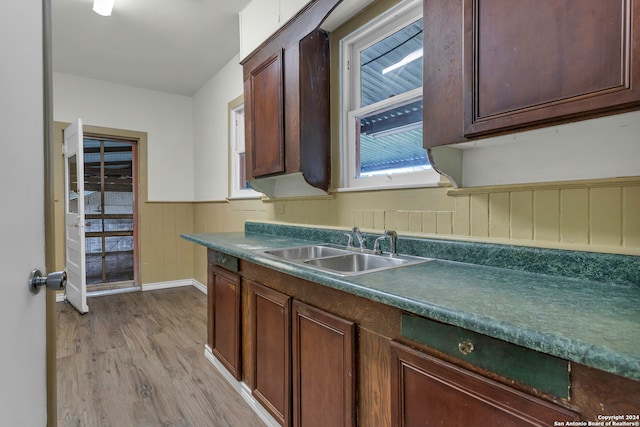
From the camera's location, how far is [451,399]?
88cm

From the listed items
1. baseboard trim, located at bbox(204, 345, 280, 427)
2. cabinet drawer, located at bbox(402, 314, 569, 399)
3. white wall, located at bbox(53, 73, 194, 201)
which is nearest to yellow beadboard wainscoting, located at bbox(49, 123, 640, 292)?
cabinet drawer, located at bbox(402, 314, 569, 399)

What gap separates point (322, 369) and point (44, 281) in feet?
3.23

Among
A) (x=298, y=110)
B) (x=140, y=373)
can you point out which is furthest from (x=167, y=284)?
(x=298, y=110)

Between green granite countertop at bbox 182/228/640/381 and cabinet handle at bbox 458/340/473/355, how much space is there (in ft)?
0.27

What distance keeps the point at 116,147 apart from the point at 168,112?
89cm

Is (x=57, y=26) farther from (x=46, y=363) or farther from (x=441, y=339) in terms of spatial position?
(x=441, y=339)

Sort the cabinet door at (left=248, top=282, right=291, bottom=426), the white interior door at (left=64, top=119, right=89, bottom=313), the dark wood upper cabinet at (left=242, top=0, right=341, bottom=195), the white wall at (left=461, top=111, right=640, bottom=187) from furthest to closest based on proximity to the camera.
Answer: the white interior door at (left=64, top=119, right=89, bottom=313)
the dark wood upper cabinet at (left=242, top=0, right=341, bottom=195)
the cabinet door at (left=248, top=282, right=291, bottom=426)
the white wall at (left=461, top=111, right=640, bottom=187)

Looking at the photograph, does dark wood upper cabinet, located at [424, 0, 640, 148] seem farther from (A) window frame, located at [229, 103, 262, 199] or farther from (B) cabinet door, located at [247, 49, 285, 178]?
(A) window frame, located at [229, 103, 262, 199]

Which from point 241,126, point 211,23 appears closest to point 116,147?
point 241,126

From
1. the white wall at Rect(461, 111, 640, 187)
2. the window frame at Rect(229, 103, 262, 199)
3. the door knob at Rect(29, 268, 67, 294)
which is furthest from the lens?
the window frame at Rect(229, 103, 262, 199)

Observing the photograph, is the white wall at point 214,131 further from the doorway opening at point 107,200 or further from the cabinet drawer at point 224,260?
the cabinet drawer at point 224,260

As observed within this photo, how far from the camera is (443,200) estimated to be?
5.09ft

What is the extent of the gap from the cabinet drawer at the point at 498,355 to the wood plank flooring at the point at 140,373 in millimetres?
→ 1399

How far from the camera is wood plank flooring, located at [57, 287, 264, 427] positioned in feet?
6.23
